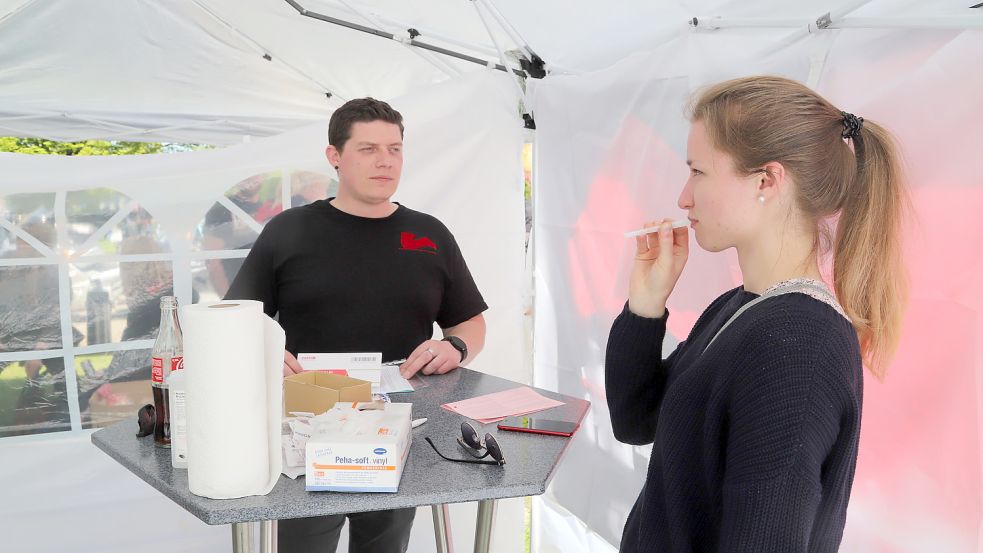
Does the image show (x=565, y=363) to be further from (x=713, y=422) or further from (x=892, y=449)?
(x=713, y=422)

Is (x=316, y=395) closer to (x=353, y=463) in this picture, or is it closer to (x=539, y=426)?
(x=353, y=463)

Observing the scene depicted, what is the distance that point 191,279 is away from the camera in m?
3.24

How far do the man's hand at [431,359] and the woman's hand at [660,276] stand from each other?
26.4 inches

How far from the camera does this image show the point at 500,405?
174 centimetres

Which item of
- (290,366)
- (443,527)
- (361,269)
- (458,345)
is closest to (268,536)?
(290,366)

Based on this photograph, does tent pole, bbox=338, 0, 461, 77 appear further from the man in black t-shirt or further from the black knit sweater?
the black knit sweater

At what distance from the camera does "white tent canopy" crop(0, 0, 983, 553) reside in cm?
165

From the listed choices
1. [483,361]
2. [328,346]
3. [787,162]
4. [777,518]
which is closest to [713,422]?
[777,518]

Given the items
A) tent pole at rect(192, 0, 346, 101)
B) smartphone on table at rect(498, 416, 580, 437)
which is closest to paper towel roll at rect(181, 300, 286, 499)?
smartphone on table at rect(498, 416, 580, 437)

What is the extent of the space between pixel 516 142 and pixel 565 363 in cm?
102

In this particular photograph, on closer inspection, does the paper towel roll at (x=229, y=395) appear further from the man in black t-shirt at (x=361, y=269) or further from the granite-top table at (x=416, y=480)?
the man in black t-shirt at (x=361, y=269)

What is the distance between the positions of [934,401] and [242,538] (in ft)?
4.96

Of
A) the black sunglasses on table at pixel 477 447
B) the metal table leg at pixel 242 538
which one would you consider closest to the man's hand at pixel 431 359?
the black sunglasses on table at pixel 477 447

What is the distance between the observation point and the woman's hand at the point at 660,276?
148 centimetres
